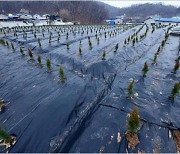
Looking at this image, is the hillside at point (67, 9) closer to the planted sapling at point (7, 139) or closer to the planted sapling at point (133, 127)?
the planted sapling at point (7, 139)

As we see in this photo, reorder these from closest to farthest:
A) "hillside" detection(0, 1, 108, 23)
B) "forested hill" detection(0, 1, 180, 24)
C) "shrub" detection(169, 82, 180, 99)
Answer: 1. "shrub" detection(169, 82, 180, 99)
2. "hillside" detection(0, 1, 108, 23)
3. "forested hill" detection(0, 1, 180, 24)

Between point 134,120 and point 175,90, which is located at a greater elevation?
point 134,120

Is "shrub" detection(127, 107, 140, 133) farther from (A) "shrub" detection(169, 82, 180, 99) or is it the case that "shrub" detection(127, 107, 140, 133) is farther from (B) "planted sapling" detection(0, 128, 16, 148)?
(B) "planted sapling" detection(0, 128, 16, 148)

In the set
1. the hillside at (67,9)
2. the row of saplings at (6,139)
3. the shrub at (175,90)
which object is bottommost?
the row of saplings at (6,139)

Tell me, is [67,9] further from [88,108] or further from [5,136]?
[5,136]

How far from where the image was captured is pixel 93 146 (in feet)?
12.1

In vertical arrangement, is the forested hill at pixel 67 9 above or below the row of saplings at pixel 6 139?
above

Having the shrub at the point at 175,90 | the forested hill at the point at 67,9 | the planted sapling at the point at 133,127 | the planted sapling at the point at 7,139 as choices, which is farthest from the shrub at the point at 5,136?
the forested hill at the point at 67,9

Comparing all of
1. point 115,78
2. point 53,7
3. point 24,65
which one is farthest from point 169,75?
point 53,7

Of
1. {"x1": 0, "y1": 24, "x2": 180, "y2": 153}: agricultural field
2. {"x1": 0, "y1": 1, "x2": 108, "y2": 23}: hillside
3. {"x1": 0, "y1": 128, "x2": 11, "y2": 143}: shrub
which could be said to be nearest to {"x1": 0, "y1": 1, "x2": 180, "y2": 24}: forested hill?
{"x1": 0, "y1": 1, "x2": 108, "y2": 23}: hillside

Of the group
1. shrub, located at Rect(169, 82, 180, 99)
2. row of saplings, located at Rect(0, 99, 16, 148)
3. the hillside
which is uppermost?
the hillside

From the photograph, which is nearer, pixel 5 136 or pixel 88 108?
pixel 5 136

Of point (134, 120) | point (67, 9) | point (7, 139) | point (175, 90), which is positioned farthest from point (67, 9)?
point (134, 120)

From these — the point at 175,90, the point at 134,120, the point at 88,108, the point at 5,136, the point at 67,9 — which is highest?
the point at 67,9
